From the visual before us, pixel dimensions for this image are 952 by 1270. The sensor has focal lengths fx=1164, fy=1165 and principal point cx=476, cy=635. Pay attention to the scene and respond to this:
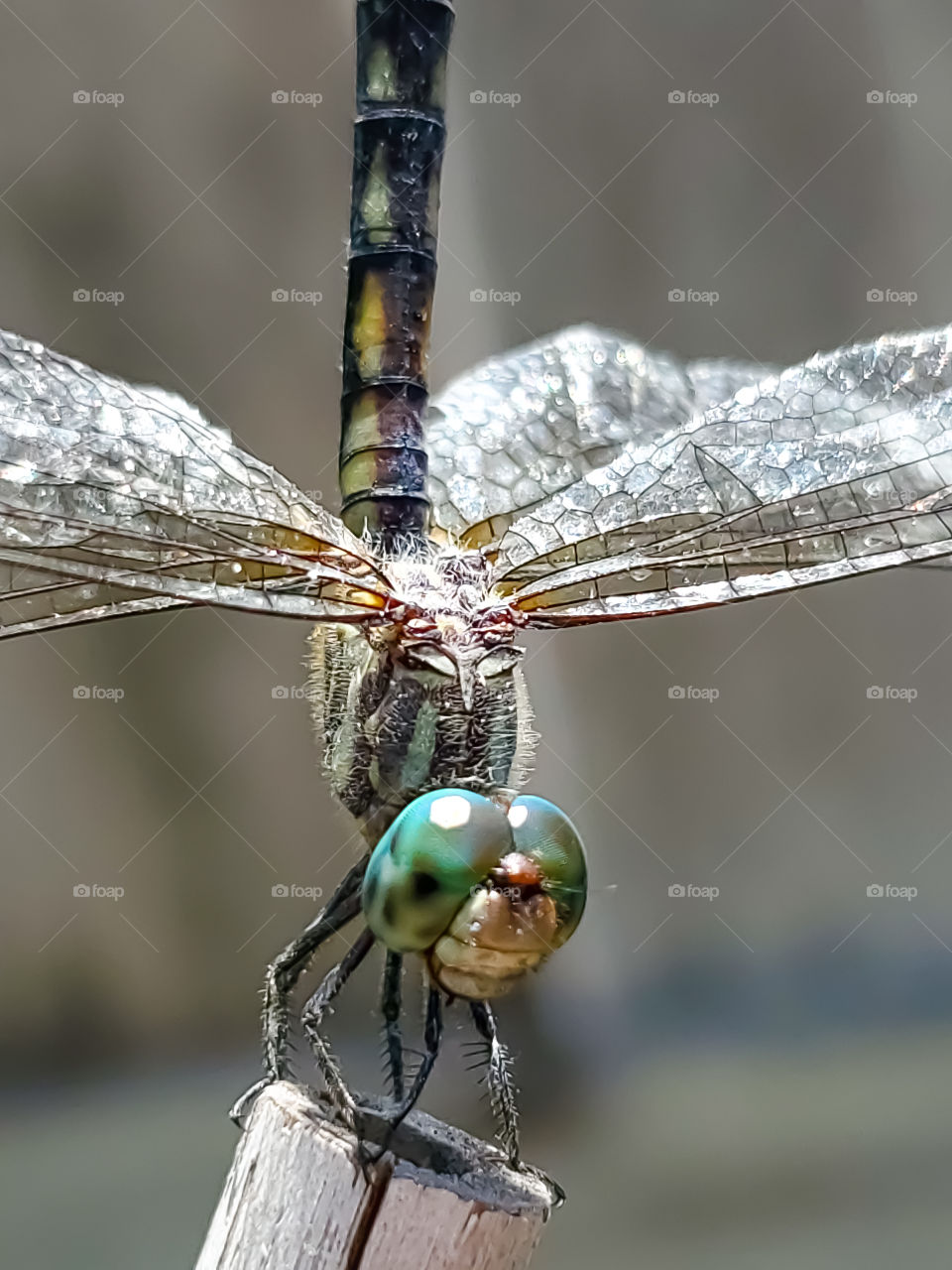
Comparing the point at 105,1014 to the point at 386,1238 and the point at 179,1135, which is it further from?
the point at 386,1238

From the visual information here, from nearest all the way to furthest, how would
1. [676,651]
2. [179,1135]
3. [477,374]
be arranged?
[477,374], [179,1135], [676,651]

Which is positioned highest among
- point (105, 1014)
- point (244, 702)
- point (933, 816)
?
point (933, 816)

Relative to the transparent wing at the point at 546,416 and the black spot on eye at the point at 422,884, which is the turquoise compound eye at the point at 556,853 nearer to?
the black spot on eye at the point at 422,884

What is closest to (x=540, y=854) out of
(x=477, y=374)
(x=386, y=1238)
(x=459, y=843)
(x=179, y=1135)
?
(x=459, y=843)

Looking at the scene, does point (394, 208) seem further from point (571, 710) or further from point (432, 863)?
point (571, 710)

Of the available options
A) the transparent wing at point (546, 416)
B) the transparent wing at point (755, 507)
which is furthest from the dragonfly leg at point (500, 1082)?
the transparent wing at point (546, 416)

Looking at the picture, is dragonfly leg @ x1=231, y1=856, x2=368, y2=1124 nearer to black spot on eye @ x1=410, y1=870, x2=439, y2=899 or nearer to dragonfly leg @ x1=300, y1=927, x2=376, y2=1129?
dragonfly leg @ x1=300, y1=927, x2=376, y2=1129
